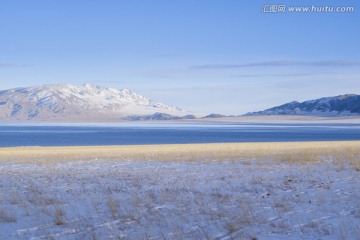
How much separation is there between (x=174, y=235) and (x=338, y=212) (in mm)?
3100

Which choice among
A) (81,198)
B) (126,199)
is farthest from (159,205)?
(81,198)

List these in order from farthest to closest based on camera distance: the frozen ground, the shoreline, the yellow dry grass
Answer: the shoreline
the yellow dry grass
the frozen ground

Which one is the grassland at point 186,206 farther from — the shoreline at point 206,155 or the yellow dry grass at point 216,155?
the shoreline at point 206,155

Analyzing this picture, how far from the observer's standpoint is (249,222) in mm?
8391

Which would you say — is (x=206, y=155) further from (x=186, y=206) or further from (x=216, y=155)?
(x=186, y=206)

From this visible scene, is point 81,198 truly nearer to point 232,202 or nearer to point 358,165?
point 232,202

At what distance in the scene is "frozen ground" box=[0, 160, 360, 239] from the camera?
802 centimetres

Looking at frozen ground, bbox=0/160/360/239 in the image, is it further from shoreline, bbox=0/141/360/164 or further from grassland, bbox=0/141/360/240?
shoreline, bbox=0/141/360/164

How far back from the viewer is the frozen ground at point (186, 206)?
802 centimetres

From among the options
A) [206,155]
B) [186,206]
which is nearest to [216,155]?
[206,155]

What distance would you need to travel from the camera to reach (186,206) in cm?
989

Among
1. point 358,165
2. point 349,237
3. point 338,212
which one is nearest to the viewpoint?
point 349,237

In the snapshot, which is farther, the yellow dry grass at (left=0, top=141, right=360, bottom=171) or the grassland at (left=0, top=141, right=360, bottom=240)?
the yellow dry grass at (left=0, top=141, right=360, bottom=171)

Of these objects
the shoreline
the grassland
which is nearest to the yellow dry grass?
the shoreline
